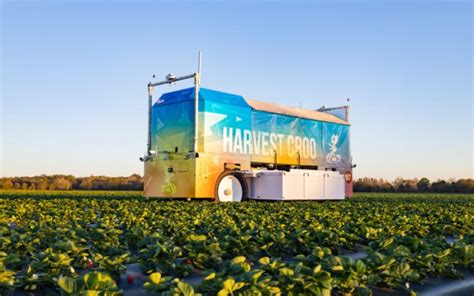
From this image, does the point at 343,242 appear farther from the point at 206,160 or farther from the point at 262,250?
the point at 206,160

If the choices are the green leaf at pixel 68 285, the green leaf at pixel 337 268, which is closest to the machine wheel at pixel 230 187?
the green leaf at pixel 337 268

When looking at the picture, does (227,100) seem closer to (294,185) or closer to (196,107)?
(196,107)

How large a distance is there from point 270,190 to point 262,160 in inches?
51.3

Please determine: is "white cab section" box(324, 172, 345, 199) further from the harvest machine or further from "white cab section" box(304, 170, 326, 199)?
"white cab section" box(304, 170, 326, 199)

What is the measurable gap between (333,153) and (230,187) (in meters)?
7.45

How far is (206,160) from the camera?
16.1 metres

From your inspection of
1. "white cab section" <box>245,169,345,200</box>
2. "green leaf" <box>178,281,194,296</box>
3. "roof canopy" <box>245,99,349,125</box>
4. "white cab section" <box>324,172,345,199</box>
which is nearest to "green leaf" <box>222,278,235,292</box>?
"green leaf" <box>178,281,194,296</box>

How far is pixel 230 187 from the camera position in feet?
56.7

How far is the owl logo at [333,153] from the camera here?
875 inches

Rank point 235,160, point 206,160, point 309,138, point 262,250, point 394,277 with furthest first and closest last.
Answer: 1. point 309,138
2. point 235,160
3. point 206,160
4. point 262,250
5. point 394,277

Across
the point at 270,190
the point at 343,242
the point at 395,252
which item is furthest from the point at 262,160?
the point at 395,252

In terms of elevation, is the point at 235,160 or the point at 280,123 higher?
the point at 280,123

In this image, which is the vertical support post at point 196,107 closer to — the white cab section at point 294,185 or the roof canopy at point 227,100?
the roof canopy at point 227,100

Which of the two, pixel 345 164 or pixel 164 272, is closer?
pixel 164 272
